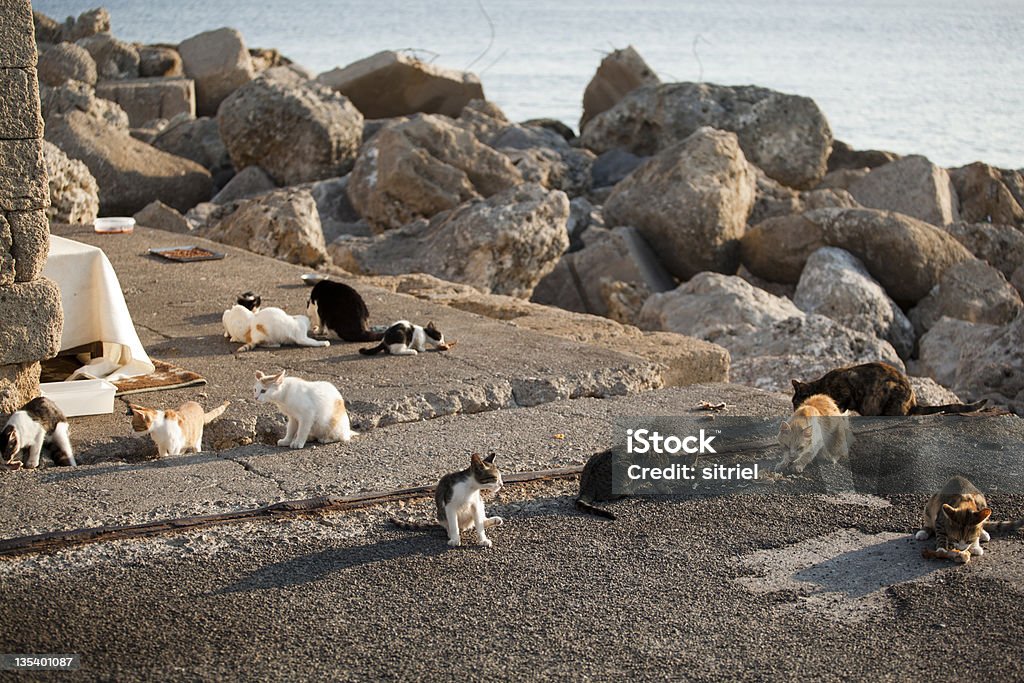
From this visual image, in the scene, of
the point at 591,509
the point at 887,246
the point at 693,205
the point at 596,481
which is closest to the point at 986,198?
the point at 887,246

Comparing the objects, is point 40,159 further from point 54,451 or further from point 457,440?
point 457,440

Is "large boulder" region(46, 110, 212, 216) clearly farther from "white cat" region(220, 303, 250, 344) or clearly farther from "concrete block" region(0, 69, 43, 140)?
"concrete block" region(0, 69, 43, 140)

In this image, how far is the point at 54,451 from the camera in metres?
5.09

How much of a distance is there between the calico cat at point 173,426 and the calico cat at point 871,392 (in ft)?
8.71

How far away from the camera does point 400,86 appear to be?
2073 cm

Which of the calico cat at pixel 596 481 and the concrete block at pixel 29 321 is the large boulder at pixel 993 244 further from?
the concrete block at pixel 29 321

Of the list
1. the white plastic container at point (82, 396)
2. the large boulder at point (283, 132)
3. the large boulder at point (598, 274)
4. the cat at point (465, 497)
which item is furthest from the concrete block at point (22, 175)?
the large boulder at point (283, 132)

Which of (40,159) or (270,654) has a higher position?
(40,159)

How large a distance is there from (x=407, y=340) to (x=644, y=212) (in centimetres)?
628

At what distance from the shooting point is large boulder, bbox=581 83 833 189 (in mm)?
16953

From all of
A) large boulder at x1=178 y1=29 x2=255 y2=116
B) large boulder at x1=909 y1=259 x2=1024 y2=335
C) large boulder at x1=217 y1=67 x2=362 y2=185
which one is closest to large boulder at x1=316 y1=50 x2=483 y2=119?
large boulder at x1=178 y1=29 x2=255 y2=116

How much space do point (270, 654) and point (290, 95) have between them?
1269 centimetres

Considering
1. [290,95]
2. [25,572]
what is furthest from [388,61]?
[25,572]

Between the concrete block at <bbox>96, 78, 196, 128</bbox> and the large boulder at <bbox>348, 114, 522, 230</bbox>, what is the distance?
367 inches
